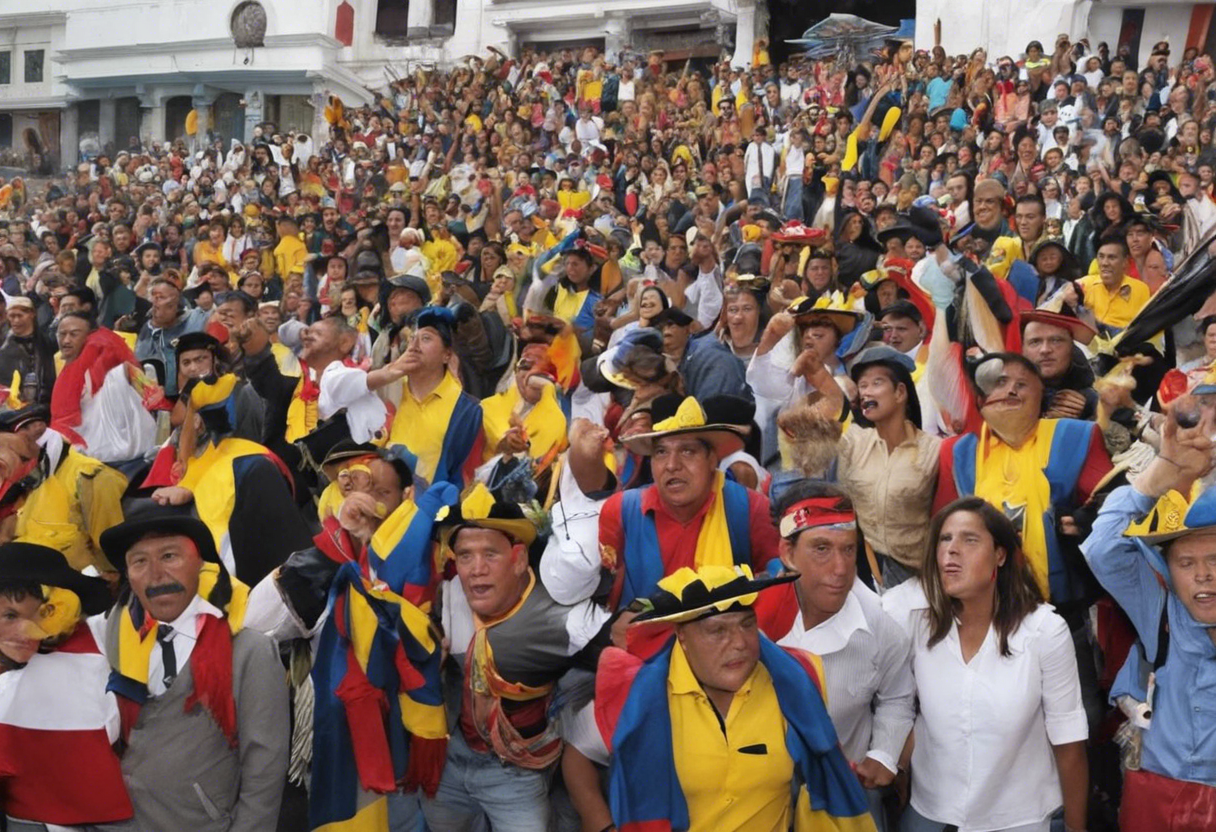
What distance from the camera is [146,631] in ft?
13.0

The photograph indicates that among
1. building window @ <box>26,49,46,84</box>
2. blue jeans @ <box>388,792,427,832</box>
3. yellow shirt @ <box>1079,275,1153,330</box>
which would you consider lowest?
blue jeans @ <box>388,792,427,832</box>

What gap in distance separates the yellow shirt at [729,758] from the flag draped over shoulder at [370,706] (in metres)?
1.06

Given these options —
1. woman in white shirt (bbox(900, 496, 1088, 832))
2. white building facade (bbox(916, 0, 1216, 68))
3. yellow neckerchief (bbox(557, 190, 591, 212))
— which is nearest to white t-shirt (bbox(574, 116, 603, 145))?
yellow neckerchief (bbox(557, 190, 591, 212))

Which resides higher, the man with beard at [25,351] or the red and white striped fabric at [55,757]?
the man with beard at [25,351]

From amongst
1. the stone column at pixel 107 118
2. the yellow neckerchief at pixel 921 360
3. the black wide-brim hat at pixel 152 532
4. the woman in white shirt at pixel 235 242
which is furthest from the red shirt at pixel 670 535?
the stone column at pixel 107 118

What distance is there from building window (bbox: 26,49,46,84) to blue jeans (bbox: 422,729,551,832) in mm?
45213

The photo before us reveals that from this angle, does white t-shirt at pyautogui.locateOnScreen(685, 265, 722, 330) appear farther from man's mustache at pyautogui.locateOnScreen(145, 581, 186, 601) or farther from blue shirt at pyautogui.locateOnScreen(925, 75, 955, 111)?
blue shirt at pyautogui.locateOnScreen(925, 75, 955, 111)

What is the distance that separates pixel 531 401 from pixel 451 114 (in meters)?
19.2

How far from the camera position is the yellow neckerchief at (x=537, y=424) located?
6.27m

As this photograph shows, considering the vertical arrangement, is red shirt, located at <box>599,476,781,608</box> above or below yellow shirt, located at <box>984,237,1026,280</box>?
below

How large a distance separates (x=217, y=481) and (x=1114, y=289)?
5.28 m

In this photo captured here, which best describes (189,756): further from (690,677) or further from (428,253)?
(428,253)

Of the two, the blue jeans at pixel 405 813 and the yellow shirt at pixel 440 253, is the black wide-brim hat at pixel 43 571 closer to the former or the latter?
the blue jeans at pixel 405 813

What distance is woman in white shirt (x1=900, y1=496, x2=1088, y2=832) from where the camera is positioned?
12.5ft
